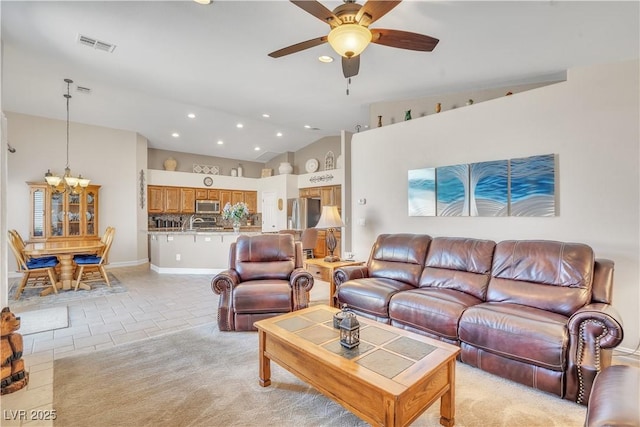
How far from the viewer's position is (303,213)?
27.8 feet

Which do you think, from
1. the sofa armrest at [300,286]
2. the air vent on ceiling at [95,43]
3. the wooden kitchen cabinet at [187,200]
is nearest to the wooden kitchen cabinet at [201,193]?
the wooden kitchen cabinet at [187,200]

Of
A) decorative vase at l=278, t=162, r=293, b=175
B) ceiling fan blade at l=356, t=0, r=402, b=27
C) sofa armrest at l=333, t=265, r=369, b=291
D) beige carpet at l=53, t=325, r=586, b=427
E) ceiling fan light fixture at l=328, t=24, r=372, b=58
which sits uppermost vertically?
decorative vase at l=278, t=162, r=293, b=175

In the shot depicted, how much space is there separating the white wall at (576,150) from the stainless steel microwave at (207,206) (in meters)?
6.68

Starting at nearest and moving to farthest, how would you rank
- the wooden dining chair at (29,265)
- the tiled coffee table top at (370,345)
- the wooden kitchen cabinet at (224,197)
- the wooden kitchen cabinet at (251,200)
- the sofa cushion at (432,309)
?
the tiled coffee table top at (370,345) → the sofa cushion at (432,309) → the wooden dining chair at (29,265) → the wooden kitchen cabinet at (224,197) → the wooden kitchen cabinet at (251,200)

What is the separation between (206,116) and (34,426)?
628 cm

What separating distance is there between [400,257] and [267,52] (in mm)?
2909

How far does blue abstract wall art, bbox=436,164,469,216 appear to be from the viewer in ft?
12.6

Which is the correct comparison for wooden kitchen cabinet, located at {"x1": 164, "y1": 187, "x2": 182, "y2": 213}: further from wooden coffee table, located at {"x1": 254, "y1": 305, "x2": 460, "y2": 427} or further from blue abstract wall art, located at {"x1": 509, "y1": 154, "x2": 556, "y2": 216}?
blue abstract wall art, located at {"x1": 509, "y1": 154, "x2": 556, "y2": 216}

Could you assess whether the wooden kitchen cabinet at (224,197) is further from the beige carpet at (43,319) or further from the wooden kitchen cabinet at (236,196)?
the beige carpet at (43,319)

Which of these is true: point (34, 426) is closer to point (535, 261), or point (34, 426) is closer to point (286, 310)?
point (286, 310)

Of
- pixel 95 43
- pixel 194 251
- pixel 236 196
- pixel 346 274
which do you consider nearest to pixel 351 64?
pixel 346 274

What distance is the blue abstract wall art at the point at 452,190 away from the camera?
12.6 ft

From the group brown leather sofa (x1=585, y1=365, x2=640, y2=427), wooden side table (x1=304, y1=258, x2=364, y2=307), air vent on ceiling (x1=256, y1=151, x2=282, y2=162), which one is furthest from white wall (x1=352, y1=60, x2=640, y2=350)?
air vent on ceiling (x1=256, y1=151, x2=282, y2=162)

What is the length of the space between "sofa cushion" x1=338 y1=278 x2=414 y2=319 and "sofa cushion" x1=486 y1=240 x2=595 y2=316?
92cm
